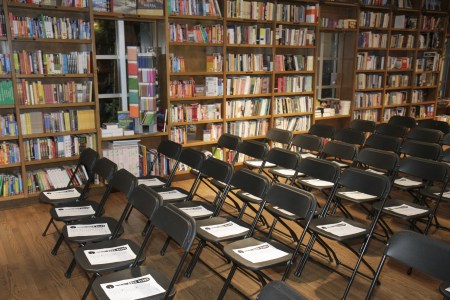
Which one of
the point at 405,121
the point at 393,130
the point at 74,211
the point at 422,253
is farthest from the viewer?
the point at 405,121

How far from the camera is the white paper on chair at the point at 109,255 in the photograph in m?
2.67

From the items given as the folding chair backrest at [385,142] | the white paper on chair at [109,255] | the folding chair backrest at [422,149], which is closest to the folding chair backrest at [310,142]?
the folding chair backrest at [385,142]

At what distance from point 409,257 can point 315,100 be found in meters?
5.10

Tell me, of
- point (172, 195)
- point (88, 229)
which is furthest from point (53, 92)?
point (88, 229)

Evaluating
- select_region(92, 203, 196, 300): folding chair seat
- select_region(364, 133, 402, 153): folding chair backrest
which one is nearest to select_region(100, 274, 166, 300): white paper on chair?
select_region(92, 203, 196, 300): folding chair seat

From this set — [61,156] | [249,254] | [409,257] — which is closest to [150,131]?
[61,156]

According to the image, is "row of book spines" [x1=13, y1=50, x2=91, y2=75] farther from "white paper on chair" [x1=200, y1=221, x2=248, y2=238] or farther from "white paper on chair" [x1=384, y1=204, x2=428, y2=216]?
"white paper on chair" [x1=384, y1=204, x2=428, y2=216]

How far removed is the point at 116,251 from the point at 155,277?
1.45 feet

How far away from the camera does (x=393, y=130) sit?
6488 millimetres

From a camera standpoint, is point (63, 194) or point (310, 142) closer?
point (63, 194)

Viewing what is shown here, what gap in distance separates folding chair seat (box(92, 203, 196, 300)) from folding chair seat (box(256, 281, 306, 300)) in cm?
69

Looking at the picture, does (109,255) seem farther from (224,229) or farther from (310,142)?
(310,142)

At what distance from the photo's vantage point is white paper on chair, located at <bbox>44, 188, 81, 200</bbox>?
3.95 meters

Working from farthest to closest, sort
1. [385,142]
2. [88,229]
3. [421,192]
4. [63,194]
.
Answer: [385,142] < [421,192] < [63,194] < [88,229]
